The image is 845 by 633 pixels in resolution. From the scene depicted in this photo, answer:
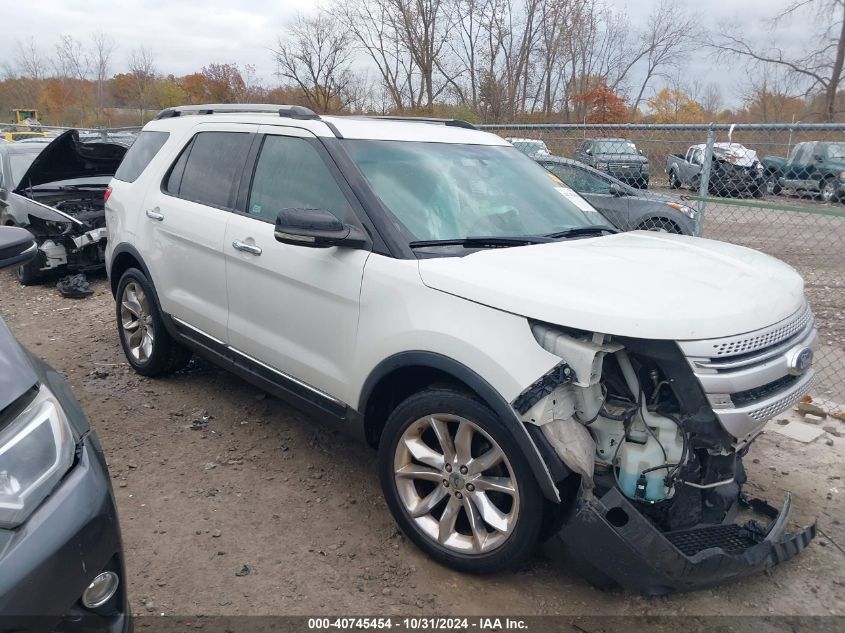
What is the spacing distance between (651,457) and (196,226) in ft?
9.63

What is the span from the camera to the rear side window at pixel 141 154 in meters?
4.68

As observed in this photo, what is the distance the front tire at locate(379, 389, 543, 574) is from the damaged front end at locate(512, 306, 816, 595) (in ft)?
0.51

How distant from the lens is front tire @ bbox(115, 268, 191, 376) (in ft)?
15.1

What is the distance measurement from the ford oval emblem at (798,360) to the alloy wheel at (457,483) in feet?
3.88

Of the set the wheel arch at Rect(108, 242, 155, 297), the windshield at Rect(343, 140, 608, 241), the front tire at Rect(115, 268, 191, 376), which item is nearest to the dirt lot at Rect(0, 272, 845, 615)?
the front tire at Rect(115, 268, 191, 376)

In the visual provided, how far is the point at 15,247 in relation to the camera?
2.43 metres

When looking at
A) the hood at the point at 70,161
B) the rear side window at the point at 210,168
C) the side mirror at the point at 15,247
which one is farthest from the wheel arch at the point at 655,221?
the side mirror at the point at 15,247

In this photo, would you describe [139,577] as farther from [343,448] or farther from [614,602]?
[614,602]

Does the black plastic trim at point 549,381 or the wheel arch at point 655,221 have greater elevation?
the black plastic trim at point 549,381

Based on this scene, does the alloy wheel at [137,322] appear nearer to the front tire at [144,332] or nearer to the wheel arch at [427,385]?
the front tire at [144,332]

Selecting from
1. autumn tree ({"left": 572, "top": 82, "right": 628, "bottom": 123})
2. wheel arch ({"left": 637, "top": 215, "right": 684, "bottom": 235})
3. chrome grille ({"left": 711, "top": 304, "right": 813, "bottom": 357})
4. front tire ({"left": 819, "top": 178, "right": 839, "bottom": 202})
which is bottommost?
wheel arch ({"left": 637, "top": 215, "right": 684, "bottom": 235})

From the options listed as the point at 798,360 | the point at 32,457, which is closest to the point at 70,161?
the point at 32,457

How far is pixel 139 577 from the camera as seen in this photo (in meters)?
2.77

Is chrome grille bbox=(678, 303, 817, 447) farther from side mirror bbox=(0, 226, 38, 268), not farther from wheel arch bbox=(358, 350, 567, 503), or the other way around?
side mirror bbox=(0, 226, 38, 268)
